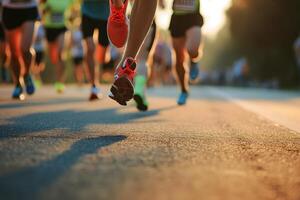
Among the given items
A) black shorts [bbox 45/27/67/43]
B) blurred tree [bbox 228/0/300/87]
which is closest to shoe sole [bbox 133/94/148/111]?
black shorts [bbox 45/27/67/43]

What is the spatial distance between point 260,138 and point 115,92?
3.20 ft

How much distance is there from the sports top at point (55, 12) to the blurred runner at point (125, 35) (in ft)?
23.5

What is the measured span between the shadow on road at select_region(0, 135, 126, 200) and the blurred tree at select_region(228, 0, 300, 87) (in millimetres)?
30880

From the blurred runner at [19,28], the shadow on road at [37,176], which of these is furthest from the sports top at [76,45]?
the shadow on road at [37,176]

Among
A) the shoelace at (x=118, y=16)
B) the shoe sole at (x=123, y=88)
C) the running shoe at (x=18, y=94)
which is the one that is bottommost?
the running shoe at (x=18, y=94)

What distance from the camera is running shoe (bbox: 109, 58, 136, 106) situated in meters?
3.94

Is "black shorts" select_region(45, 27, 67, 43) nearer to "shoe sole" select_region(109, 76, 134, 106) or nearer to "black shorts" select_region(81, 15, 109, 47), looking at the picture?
"black shorts" select_region(81, 15, 109, 47)

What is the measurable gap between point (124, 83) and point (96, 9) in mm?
4797

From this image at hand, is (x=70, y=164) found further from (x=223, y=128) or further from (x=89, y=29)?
(x=89, y=29)

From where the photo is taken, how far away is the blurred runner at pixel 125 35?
3.95 m

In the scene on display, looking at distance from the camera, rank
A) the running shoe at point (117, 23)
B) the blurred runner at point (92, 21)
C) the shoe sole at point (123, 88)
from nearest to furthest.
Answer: the shoe sole at point (123, 88) < the running shoe at point (117, 23) < the blurred runner at point (92, 21)

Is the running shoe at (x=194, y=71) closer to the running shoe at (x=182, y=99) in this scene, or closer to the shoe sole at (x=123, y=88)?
the running shoe at (x=182, y=99)

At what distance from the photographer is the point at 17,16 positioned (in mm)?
7957

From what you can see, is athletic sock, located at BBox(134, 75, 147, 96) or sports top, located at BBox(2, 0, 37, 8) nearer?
athletic sock, located at BBox(134, 75, 147, 96)
